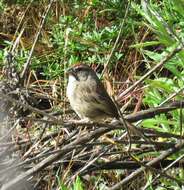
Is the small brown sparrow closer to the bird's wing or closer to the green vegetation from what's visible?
the bird's wing

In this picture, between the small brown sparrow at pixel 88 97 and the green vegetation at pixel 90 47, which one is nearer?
the small brown sparrow at pixel 88 97

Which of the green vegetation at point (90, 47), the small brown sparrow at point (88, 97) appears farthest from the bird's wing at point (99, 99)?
the green vegetation at point (90, 47)

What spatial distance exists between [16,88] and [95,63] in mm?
1583

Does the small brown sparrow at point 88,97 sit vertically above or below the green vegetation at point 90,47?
below

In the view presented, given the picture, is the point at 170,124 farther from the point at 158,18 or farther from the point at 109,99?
the point at 158,18

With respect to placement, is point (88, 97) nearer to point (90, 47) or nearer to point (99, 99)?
point (99, 99)

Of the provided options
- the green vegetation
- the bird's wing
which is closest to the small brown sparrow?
the bird's wing

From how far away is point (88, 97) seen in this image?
378 cm

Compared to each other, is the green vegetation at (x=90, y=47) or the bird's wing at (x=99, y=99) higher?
the green vegetation at (x=90, y=47)

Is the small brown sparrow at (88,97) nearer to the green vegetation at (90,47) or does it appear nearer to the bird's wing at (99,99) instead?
the bird's wing at (99,99)

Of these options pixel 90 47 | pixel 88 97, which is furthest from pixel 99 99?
pixel 90 47

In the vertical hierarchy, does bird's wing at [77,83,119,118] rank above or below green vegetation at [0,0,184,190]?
below

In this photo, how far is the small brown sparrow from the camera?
12.0ft

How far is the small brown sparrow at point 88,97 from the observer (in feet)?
12.0
